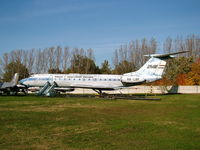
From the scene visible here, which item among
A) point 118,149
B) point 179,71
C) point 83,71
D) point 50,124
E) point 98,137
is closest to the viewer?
point 118,149

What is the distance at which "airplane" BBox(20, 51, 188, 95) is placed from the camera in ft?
107

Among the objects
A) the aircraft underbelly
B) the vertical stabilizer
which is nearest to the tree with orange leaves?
the vertical stabilizer

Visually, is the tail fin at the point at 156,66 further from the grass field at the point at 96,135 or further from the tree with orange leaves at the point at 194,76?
the grass field at the point at 96,135

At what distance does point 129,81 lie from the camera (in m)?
32.8

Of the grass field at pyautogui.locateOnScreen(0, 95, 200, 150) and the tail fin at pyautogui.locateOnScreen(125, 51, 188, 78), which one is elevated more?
the tail fin at pyautogui.locateOnScreen(125, 51, 188, 78)

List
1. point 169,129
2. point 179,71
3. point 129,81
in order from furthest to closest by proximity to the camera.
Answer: point 179,71 < point 129,81 < point 169,129

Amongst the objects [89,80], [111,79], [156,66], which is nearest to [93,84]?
[89,80]

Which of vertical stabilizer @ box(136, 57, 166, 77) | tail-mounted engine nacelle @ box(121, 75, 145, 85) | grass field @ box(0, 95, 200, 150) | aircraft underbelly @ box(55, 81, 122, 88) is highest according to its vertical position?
vertical stabilizer @ box(136, 57, 166, 77)

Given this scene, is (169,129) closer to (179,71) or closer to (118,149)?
(118,149)

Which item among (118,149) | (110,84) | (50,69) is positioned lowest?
(118,149)

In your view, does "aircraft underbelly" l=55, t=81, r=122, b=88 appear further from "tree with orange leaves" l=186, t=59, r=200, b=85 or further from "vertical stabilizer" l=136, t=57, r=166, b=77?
"tree with orange leaves" l=186, t=59, r=200, b=85

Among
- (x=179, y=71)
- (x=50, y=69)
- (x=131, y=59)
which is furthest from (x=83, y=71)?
(x=179, y=71)

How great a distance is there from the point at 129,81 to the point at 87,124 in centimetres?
2222

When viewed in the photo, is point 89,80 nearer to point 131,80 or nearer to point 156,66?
point 131,80
